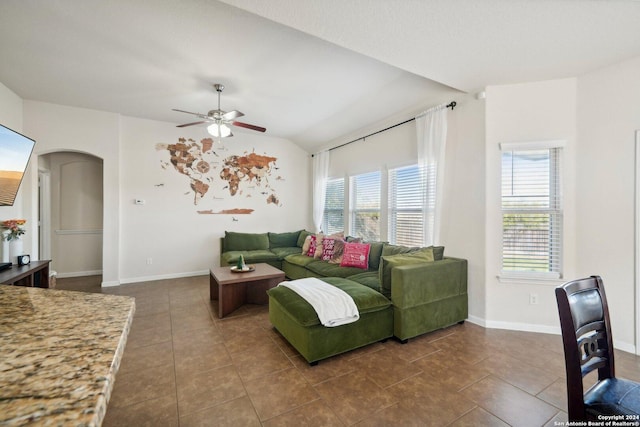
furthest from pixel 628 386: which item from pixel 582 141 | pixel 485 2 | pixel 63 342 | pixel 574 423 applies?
pixel 582 141

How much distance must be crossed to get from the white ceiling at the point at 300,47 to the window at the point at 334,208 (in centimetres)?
191

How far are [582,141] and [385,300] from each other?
258cm

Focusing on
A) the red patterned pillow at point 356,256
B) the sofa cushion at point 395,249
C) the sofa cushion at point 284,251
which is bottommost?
the sofa cushion at point 284,251

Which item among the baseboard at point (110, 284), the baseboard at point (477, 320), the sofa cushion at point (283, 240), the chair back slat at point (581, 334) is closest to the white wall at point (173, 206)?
the baseboard at point (110, 284)

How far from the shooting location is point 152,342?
2703 millimetres

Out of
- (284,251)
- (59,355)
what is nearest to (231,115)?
(284,251)

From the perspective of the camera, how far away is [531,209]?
2.97 meters

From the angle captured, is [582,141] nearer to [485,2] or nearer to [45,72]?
[485,2]

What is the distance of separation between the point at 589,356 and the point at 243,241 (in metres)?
4.98

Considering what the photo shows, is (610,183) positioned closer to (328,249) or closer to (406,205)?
(406,205)

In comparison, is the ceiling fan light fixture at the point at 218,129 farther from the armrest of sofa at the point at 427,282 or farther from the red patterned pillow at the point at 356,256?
the armrest of sofa at the point at 427,282

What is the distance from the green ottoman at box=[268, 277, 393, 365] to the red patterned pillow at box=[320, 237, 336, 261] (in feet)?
4.97

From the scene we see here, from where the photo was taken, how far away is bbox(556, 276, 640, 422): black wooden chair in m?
Answer: 1.14

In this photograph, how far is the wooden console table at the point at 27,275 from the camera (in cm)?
278
